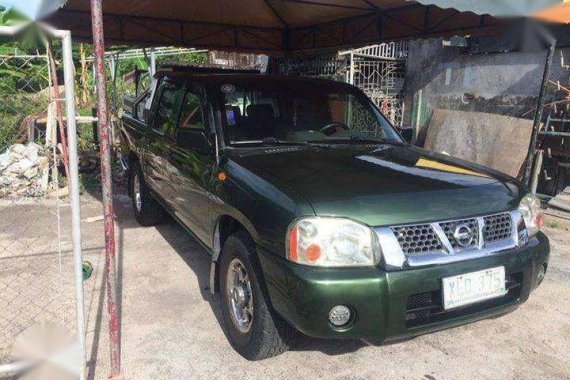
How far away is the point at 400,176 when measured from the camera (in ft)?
9.01

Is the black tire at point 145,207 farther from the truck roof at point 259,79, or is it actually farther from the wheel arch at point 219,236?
the wheel arch at point 219,236

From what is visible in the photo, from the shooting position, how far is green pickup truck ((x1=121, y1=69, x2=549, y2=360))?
2.25 meters

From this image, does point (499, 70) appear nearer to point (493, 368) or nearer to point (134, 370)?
point (493, 368)

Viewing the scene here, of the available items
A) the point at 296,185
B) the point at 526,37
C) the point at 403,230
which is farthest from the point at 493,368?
the point at 526,37

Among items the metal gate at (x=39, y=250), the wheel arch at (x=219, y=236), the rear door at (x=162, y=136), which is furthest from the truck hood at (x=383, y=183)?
the rear door at (x=162, y=136)

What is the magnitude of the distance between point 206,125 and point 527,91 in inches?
260

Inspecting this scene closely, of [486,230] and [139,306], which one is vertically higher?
[486,230]

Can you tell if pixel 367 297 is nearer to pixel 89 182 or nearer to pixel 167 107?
pixel 167 107

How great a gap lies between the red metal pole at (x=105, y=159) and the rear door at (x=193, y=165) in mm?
854

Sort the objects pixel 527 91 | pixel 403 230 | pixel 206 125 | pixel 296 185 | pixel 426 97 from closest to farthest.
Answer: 1. pixel 403 230
2. pixel 296 185
3. pixel 206 125
4. pixel 527 91
5. pixel 426 97

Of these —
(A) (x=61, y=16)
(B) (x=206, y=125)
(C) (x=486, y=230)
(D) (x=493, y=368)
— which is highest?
(A) (x=61, y=16)

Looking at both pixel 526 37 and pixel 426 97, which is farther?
pixel 426 97

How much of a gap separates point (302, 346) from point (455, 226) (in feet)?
4.16

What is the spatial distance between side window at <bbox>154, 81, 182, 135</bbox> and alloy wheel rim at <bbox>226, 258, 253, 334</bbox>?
176cm
